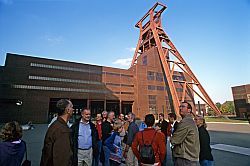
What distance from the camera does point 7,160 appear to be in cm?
206

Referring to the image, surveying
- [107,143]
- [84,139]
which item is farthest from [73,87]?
[84,139]

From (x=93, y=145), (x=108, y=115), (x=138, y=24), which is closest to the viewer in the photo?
(x=93, y=145)

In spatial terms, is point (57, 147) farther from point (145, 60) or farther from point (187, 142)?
point (145, 60)

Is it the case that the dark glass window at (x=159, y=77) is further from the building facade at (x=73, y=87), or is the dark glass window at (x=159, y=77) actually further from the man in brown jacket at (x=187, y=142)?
the man in brown jacket at (x=187, y=142)

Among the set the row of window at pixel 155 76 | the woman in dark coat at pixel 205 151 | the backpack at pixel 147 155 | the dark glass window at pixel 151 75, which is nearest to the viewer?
the backpack at pixel 147 155

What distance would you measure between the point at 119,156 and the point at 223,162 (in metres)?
3.98

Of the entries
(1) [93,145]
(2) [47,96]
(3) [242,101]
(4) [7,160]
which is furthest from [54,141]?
(3) [242,101]

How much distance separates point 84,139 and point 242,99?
2247 inches

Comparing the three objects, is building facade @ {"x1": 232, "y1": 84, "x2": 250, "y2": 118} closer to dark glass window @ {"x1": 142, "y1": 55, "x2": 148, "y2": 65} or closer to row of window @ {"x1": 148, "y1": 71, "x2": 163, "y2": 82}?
row of window @ {"x1": 148, "y1": 71, "x2": 163, "y2": 82}

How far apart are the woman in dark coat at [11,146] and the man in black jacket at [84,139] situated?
41.3 inches

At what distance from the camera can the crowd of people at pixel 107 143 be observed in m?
2.05

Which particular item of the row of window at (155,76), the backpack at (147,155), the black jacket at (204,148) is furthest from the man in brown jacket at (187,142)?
the row of window at (155,76)

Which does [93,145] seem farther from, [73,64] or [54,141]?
[73,64]

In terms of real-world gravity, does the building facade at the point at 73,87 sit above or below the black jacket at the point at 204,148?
above
